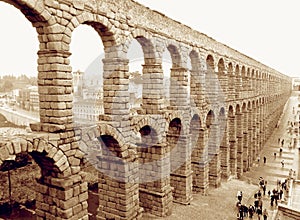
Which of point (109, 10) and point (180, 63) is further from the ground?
point (109, 10)

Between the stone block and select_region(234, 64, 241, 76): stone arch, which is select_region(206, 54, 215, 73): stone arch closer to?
select_region(234, 64, 241, 76): stone arch

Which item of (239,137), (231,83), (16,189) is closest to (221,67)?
(231,83)

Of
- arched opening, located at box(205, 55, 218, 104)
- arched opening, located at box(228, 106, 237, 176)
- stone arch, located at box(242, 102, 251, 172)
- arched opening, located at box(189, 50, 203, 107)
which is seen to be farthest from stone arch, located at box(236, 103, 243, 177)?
arched opening, located at box(189, 50, 203, 107)

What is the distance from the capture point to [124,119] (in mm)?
10984

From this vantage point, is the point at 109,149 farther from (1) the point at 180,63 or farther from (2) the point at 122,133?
(1) the point at 180,63

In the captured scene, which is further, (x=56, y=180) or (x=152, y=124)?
(x=152, y=124)

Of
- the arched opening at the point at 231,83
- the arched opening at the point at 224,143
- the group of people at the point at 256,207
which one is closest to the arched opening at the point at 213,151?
the arched opening at the point at 224,143

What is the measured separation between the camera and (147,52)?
43.2 ft

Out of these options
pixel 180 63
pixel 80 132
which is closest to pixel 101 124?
pixel 80 132

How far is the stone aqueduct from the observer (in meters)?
8.09

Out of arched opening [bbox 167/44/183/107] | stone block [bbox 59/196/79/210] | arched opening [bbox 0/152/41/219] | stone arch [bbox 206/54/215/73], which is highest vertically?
stone arch [bbox 206/54/215/73]

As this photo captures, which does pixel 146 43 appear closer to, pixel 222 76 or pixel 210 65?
pixel 210 65

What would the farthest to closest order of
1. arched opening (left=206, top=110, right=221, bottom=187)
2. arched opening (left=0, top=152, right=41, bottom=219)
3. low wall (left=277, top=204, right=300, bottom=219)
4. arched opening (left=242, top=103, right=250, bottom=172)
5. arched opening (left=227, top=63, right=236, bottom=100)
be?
arched opening (left=242, top=103, right=250, bottom=172) < arched opening (left=227, top=63, right=236, bottom=100) < arched opening (left=0, top=152, right=41, bottom=219) < arched opening (left=206, top=110, right=221, bottom=187) < low wall (left=277, top=204, right=300, bottom=219)

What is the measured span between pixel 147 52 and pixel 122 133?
450 centimetres
